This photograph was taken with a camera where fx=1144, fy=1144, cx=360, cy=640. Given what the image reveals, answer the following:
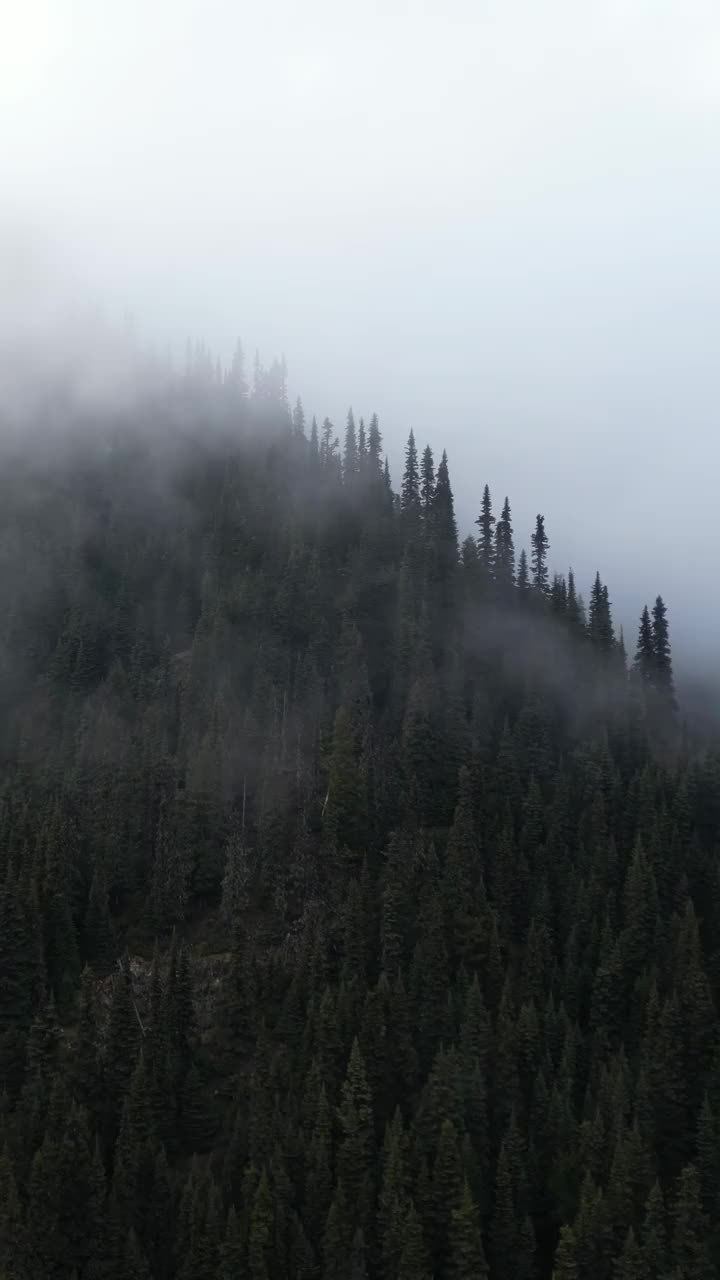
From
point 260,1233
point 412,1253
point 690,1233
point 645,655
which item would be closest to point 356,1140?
point 260,1233

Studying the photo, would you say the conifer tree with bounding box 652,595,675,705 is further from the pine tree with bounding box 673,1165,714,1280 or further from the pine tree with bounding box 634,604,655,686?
the pine tree with bounding box 673,1165,714,1280

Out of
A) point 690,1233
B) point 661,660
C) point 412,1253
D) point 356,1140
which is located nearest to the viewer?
point 690,1233

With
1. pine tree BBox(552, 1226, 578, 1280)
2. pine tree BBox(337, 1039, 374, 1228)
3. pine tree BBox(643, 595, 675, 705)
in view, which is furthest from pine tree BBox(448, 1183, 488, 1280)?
pine tree BBox(643, 595, 675, 705)

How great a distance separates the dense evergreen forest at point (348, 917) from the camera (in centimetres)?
8944

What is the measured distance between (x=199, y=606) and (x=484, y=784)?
63.4 meters

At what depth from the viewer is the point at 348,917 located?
388ft

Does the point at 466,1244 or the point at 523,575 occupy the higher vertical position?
the point at 523,575

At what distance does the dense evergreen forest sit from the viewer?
89.4m

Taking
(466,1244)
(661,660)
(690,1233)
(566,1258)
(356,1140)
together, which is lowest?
(566,1258)

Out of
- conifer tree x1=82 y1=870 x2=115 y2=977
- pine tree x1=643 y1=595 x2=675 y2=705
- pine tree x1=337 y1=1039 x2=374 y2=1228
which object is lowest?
pine tree x1=337 y1=1039 x2=374 y2=1228

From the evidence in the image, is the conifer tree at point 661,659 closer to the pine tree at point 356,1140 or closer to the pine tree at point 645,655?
the pine tree at point 645,655

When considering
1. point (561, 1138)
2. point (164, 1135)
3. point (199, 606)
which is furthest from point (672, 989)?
point (199, 606)

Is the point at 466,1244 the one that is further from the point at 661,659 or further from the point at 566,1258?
the point at 661,659

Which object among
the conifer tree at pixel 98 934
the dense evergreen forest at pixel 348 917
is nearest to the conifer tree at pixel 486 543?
the dense evergreen forest at pixel 348 917
